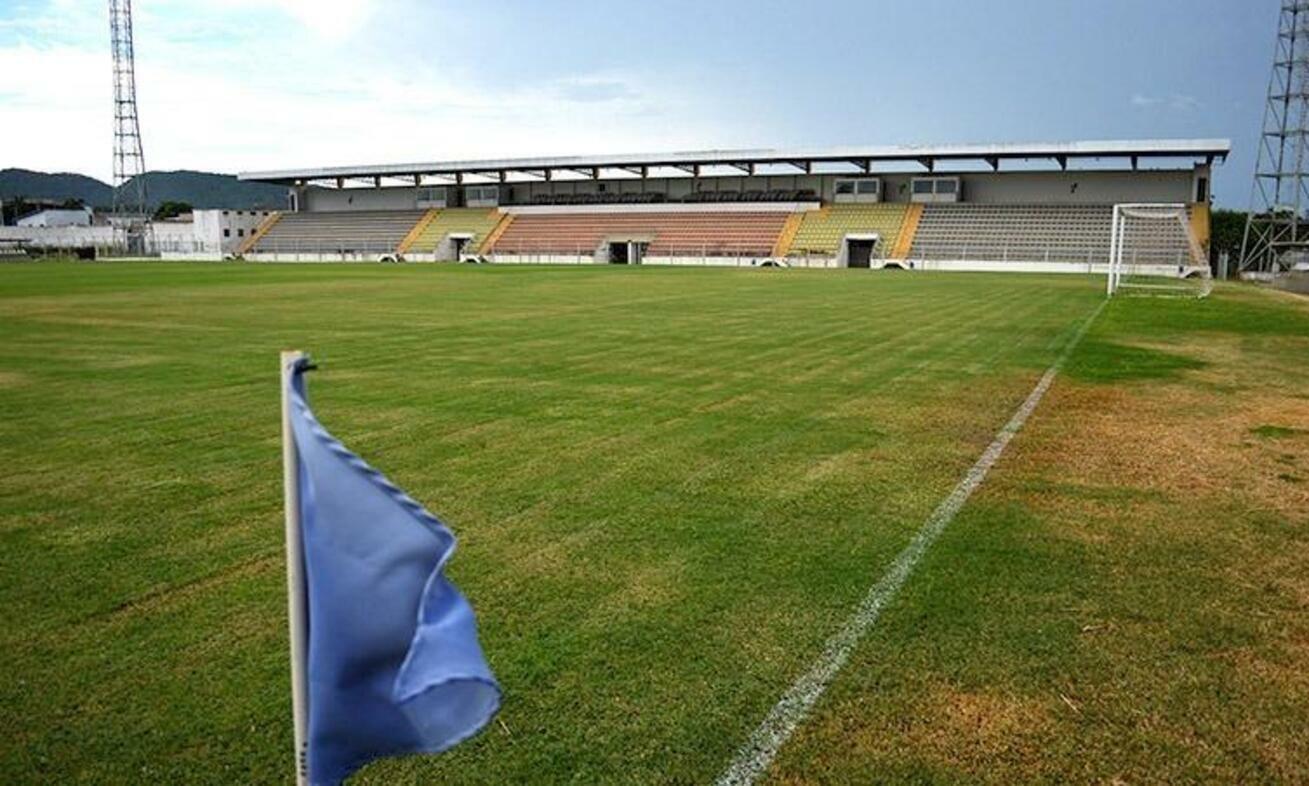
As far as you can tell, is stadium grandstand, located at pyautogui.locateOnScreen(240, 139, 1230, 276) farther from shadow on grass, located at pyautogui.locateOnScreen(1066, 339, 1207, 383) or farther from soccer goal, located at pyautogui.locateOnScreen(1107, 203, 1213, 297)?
shadow on grass, located at pyautogui.locateOnScreen(1066, 339, 1207, 383)

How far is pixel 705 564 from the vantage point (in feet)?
15.8

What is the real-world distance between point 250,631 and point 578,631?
4.58 feet

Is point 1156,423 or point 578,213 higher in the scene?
point 578,213

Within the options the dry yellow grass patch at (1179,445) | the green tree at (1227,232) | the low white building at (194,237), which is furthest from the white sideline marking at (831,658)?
the low white building at (194,237)

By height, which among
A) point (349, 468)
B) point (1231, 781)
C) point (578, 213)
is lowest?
point (1231, 781)

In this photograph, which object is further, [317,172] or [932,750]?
[317,172]

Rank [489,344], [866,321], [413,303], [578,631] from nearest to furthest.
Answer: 1. [578,631]
2. [489,344]
3. [866,321]
4. [413,303]

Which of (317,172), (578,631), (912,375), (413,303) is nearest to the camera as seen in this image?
(578,631)

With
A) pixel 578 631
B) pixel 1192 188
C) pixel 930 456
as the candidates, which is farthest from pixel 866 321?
pixel 1192 188

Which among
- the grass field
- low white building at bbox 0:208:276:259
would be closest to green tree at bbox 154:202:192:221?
low white building at bbox 0:208:276:259

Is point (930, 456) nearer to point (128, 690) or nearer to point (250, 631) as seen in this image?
point (250, 631)

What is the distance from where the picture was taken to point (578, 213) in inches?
2672

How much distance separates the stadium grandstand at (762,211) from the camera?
52219mm

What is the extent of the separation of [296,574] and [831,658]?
7.76ft
